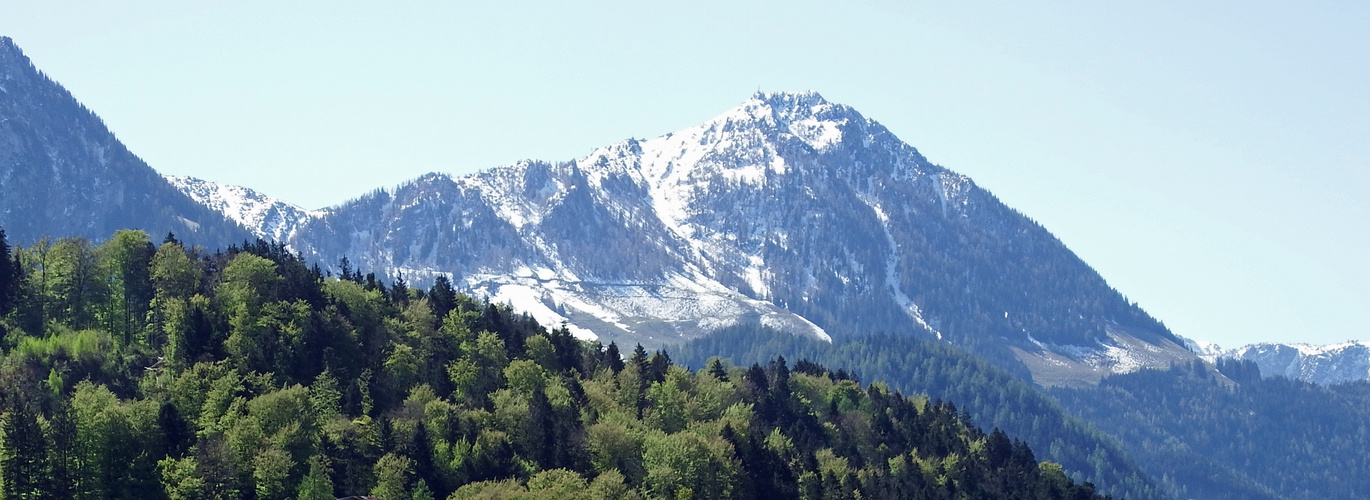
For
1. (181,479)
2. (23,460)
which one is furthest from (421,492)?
(23,460)

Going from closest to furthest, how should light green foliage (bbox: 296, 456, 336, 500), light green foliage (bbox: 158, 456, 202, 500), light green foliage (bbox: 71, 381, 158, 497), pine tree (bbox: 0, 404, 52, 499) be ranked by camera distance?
pine tree (bbox: 0, 404, 52, 499)
light green foliage (bbox: 71, 381, 158, 497)
light green foliage (bbox: 158, 456, 202, 500)
light green foliage (bbox: 296, 456, 336, 500)

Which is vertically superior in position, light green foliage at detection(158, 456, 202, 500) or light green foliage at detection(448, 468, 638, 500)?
light green foliage at detection(448, 468, 638, 500)

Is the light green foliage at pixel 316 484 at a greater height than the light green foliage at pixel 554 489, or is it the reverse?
the light green foliage at pixel 554 489

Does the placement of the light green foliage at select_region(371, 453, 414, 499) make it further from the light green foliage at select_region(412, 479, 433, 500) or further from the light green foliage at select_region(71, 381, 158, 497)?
the light green foliage at select_region(71, 381, 158, 497)

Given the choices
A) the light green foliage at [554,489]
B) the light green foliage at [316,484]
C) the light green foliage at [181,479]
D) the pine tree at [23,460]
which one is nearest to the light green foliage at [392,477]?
the light green foliage at [554,489]

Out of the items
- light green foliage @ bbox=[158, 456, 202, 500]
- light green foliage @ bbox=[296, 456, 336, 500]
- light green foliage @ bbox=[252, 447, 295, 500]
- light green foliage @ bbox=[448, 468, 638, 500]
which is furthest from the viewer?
light green foliage @ bbox=[448, 468, 638, 500]

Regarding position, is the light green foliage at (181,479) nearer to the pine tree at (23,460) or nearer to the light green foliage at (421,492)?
the light green foliage at (421,492)

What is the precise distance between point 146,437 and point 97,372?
83.2 feet

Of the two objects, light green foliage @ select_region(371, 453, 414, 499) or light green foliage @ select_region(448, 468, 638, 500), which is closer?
light green foliage @ select_region(448, 468, 638, 500)

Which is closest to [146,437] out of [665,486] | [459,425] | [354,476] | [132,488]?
[132,488]

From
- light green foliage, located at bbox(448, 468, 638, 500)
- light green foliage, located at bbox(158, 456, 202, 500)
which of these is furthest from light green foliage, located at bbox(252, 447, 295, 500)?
light green foliage, located at bbox(448, 468, 638, 500)

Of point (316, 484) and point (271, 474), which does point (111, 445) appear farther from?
point (316, 484)

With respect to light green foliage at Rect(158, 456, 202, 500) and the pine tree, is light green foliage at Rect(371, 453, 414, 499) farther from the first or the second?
the pine tree

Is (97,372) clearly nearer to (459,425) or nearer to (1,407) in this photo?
(1,407)
